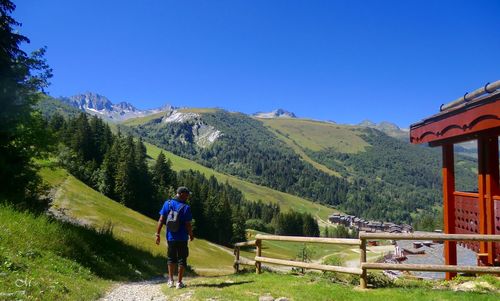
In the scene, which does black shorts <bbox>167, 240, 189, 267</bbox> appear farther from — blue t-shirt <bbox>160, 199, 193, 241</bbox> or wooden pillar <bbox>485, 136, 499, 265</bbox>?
wooden pillar <bbox>485, 136, 499, 265</bbox>

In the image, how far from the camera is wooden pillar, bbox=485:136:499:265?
11328 millimetres

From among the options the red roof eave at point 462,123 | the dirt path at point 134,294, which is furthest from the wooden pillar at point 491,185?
the dirt path at point 134,294

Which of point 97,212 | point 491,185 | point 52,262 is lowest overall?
point 52,262

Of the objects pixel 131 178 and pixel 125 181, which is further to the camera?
pixel 131 178

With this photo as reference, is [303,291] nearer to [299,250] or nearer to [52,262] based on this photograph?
[52,262]

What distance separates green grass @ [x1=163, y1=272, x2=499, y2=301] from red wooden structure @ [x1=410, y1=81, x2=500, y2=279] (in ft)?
7.78

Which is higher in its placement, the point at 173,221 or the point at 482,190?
the point at 482,190

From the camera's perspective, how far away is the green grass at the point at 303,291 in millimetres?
9812

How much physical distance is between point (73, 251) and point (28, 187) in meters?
8.87

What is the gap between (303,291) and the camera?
35.6 ft

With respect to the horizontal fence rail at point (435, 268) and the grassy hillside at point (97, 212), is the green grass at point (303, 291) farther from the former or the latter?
the grassy hillside at point (97, 212)

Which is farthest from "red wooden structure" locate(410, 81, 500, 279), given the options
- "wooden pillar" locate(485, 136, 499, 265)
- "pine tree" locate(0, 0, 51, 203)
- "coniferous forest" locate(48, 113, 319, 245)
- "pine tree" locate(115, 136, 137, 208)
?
"pine tree" locate(115, 136, 137, 208)

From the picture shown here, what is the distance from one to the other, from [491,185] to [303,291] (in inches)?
231

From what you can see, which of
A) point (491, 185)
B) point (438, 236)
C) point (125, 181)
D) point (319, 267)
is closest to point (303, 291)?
point (319, 267)
